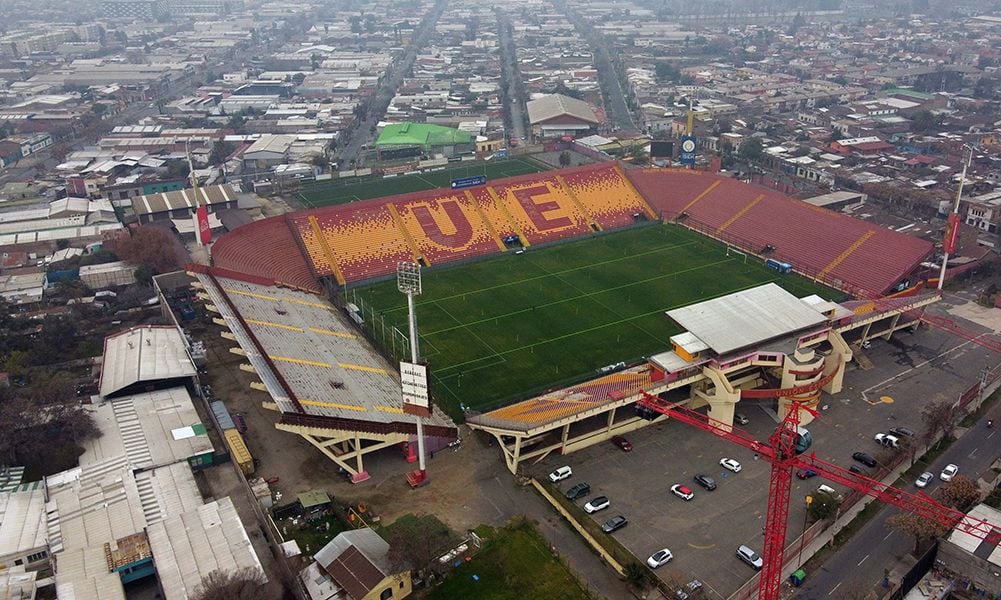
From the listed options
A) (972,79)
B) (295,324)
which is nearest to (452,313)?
(295,324)

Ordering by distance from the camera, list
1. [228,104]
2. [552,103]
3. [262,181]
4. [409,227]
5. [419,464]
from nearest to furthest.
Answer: [419,464], [409,227], [262,181], [552,103], [228,104]

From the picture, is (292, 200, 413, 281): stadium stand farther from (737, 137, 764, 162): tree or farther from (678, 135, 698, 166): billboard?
(737, 137, 764, 162): tree

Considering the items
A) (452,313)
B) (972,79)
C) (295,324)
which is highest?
(295,324)

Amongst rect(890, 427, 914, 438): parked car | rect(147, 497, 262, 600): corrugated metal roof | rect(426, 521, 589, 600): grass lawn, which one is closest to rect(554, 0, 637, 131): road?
rect(890, 427, 914, 438): parked car

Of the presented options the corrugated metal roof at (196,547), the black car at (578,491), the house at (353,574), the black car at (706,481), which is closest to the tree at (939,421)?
the black car at (706,481)

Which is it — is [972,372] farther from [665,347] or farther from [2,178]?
[2,178]

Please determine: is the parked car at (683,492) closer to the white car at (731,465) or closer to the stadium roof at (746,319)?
the white car at (731,465)
